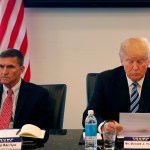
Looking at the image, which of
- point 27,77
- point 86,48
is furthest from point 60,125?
point 86,48

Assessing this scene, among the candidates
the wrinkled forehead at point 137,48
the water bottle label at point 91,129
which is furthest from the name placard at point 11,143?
the wrinkled forehead at point 137,48

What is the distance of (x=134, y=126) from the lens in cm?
183

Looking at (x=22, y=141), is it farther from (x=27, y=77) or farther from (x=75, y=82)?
(x=75, y=82)

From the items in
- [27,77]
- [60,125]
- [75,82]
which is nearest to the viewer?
[60,125]

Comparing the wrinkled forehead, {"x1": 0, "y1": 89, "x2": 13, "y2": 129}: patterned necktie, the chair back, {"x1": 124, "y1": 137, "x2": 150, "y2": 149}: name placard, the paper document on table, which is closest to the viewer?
{"x1": 124, "y1": 137, "x2": 150, "y2": 149}: name placard

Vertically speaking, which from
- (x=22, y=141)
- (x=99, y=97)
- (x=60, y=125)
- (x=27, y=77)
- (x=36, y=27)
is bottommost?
(x=22, y=141)

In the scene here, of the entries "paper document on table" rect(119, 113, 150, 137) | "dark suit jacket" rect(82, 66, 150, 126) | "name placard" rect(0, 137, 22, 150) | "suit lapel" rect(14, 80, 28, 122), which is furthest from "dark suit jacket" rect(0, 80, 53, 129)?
"paper document on table" rect(119, 113, 150, 137)

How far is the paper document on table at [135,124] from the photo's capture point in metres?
1.82

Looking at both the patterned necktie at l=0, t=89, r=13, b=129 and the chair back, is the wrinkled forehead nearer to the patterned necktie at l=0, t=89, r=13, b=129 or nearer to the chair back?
the chair back

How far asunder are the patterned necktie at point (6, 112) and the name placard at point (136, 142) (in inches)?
40.2

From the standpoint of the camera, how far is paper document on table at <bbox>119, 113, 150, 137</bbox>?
182 centimetres

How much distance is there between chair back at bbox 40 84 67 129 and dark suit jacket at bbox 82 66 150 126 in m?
0.24

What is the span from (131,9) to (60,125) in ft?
5.40

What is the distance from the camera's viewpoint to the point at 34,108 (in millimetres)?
2469
